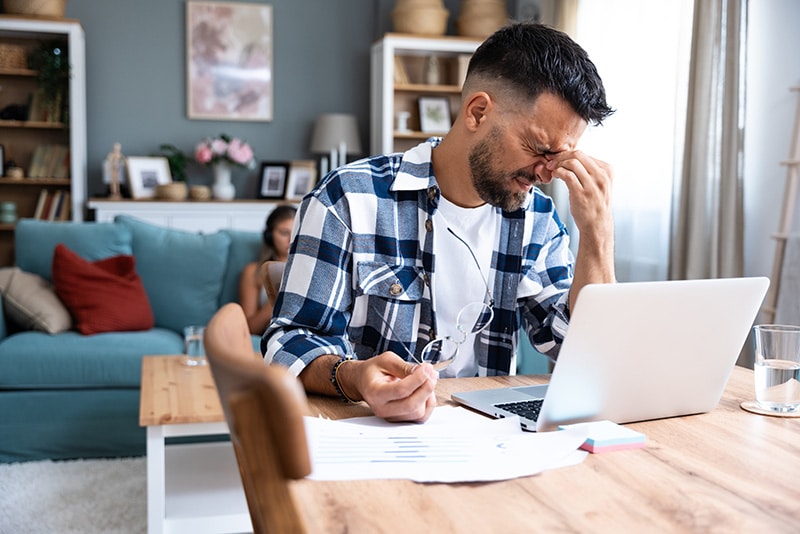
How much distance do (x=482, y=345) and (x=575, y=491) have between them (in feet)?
2.54

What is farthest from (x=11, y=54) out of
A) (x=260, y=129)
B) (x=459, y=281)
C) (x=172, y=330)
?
(x=459, y=281)

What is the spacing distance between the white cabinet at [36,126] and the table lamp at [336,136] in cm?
145

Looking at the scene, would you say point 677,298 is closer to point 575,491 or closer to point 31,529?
point 575,491

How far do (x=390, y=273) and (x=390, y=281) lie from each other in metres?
0.01

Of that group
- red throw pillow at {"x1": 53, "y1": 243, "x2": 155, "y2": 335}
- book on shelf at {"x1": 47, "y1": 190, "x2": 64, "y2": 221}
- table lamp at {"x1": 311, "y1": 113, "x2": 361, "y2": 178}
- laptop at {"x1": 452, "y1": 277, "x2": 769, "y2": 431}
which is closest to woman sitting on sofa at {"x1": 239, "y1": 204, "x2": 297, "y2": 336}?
red throw pillow at {"x1": 53, "y1": 243, "x2": 155, "y2": 335}

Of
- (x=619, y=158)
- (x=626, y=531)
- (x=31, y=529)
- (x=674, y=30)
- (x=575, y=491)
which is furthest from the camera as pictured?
(x=619, y=158)

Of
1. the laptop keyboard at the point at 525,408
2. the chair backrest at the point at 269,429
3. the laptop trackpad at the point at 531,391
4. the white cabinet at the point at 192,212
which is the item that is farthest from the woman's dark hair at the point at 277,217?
the chair backrest at the point at 269,429

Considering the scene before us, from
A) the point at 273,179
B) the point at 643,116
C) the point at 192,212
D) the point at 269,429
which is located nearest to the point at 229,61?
the point at 273,179

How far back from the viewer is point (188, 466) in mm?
2533

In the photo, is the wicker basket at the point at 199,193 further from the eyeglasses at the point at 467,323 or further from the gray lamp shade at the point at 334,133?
the eyeglasses at the point at 467,323

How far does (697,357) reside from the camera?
3.55 ft

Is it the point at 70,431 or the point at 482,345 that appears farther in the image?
the point at 70,431

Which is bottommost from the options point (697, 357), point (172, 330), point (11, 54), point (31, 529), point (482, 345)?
point (31, 529)

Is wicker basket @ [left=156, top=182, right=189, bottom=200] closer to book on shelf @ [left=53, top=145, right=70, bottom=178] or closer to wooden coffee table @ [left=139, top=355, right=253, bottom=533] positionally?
book on shelf @ [left=53, top=145, right=70, bottom=178]
